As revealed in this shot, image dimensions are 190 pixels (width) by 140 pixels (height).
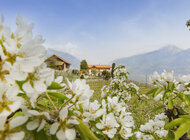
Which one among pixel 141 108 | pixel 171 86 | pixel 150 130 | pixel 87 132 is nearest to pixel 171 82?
pixel 171 86

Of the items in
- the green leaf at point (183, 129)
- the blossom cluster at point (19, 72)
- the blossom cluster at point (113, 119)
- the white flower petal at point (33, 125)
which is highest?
the blossom cluster at point (19, 72)

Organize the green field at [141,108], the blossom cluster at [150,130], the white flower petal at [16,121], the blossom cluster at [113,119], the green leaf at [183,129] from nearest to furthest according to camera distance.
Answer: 1. the white flower petal at [16,121]
2. the blossom cluster at [113,119]
3. the green leaf at [183,129]
4. the blossom cluster at [150,130]
5. the green field at [141,108]

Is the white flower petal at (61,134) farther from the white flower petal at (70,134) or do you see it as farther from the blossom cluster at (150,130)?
the blossom cluster at (150,130)

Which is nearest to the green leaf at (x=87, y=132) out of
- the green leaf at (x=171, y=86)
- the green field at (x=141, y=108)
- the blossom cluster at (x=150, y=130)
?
the green leaf at (x=171, y=86)

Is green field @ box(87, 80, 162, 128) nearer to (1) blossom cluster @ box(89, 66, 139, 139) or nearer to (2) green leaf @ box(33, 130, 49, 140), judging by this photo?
(1) blossom cluster @ box(89, 66, 139, 139)

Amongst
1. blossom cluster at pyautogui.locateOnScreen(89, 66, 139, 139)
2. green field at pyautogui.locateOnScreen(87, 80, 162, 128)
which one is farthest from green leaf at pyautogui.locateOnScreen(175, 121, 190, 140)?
green field at pyautogui.locateOnScreen(87, 80, 162, 128)

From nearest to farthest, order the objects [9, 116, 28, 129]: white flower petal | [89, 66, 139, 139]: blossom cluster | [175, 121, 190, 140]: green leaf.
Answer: [9, 116, 28, 129]: white flower petal → [89, 66, 139, 139]: blossom cluster → [175, 121, 190, 140]: green leaf

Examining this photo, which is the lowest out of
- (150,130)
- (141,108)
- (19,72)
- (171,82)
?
(141,108)

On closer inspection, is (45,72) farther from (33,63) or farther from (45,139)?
(45,139)

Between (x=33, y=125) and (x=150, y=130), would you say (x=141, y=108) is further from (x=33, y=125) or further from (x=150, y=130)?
(x=33, y=125)

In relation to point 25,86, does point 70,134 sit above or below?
below

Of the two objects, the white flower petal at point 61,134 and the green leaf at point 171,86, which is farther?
the green leaf at point 171,86

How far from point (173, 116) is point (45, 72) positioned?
121cm

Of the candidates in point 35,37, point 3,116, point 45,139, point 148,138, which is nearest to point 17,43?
point 35,37
